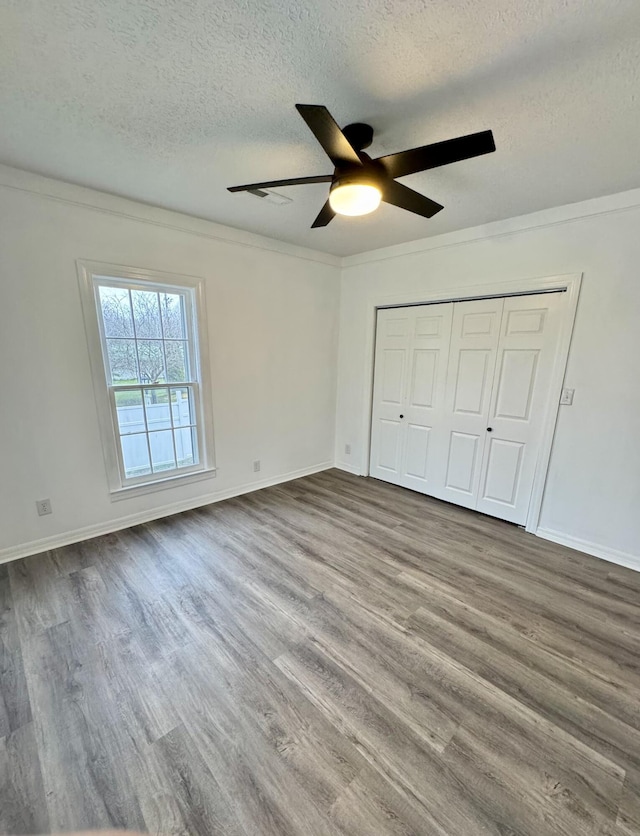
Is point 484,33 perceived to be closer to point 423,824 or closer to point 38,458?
point 423,824

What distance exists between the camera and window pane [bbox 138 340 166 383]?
2826 millimetres

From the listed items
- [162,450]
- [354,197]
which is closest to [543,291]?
[354,197]

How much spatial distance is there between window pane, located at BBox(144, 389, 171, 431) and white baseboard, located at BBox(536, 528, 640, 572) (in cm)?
342

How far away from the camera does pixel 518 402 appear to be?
2.92 meters

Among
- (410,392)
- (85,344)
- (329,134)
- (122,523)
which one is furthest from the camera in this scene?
(410,392)

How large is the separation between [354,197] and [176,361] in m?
2.12

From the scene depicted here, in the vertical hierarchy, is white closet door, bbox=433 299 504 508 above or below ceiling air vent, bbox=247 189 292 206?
below

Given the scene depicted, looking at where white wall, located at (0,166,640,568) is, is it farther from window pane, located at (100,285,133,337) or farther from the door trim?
window pane, located at (100,285,133,337)

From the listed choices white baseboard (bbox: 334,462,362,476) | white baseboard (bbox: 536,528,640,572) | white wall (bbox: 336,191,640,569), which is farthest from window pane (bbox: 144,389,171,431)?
white baseboard (bbox: 536,528,640,572)

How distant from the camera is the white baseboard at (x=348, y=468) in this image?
4285mm

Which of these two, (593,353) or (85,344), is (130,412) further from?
(593,353)

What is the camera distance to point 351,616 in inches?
76.8

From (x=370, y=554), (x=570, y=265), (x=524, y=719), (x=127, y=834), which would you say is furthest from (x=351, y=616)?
(x=570, y=265)

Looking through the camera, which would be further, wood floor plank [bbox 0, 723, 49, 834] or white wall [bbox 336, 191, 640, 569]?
white wall [bbox 336, 191, 640, 569]
